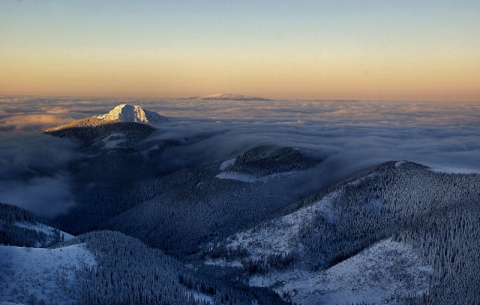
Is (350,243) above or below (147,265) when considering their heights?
below

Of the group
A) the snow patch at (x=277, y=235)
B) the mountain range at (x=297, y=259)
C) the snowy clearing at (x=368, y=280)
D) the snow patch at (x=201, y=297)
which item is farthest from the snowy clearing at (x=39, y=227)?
the snow patch at (x=201, y=297)

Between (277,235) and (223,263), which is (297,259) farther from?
(223,263)

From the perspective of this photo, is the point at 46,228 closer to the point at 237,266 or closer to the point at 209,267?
the point at 209,267

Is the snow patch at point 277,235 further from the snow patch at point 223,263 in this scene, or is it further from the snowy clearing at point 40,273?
the snowy clearing at point 40,273

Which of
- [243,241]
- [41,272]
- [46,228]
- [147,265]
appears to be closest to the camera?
[41,272]

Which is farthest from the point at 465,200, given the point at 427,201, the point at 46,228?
the point at 46,228

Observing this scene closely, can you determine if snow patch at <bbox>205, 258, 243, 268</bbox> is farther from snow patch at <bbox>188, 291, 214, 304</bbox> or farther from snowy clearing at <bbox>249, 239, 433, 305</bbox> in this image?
snow patch at <bbox>188, 291, 214, 304</bbox>
